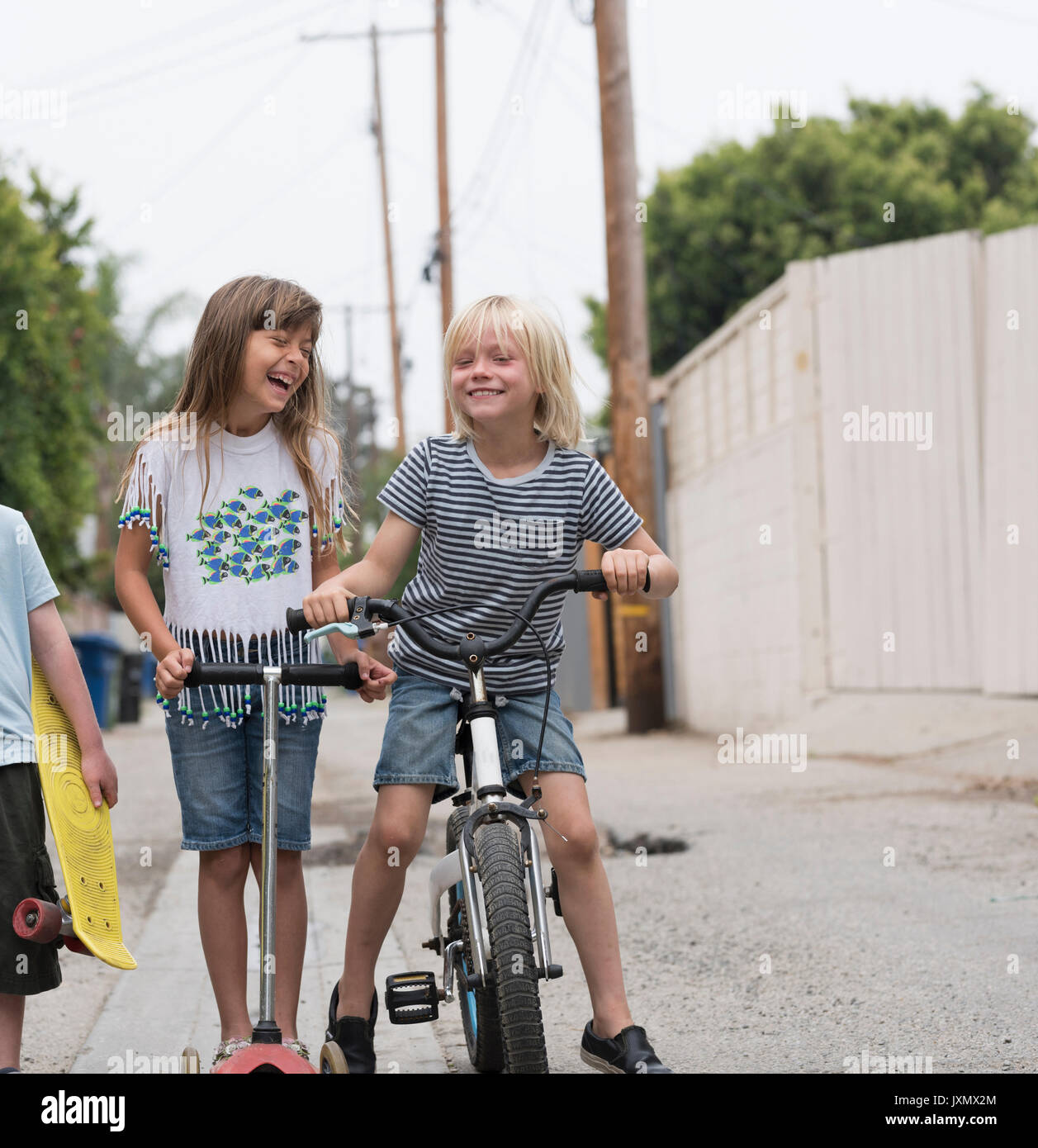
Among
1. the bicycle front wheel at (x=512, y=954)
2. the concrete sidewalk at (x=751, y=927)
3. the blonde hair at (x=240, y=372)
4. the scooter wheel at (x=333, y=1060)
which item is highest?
the blonde hair at (x=240, y=372)

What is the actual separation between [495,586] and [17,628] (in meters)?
1.00

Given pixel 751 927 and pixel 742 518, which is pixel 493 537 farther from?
pixel 742 518

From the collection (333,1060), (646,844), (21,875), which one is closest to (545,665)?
(333,1060)

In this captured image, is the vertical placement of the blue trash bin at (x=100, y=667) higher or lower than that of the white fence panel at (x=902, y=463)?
lower

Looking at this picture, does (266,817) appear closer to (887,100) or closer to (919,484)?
(919,484)

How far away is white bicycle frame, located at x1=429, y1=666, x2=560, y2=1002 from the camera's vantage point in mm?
2654

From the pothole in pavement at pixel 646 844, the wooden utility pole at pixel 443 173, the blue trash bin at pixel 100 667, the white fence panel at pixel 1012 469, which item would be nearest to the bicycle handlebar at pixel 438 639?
the pothole in pavement at pixel 646 844

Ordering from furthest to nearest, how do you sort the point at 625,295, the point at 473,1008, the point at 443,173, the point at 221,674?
1. the point at 443,173
2. the point at 625,295
3. the point at 473,1008
4. the point at 221,674

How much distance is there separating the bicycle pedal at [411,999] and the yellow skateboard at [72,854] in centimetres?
56

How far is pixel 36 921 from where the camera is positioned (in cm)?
284

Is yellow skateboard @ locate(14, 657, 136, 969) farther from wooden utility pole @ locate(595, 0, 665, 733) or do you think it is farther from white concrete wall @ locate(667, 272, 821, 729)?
wooden utility pole @ locate(595, 0, 665, 733)

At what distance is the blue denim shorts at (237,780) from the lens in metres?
3.15

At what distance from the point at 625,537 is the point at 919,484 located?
8202 mm

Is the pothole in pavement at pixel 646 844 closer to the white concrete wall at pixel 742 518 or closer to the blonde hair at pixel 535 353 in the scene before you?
the blonde hair at pixel 535 353
